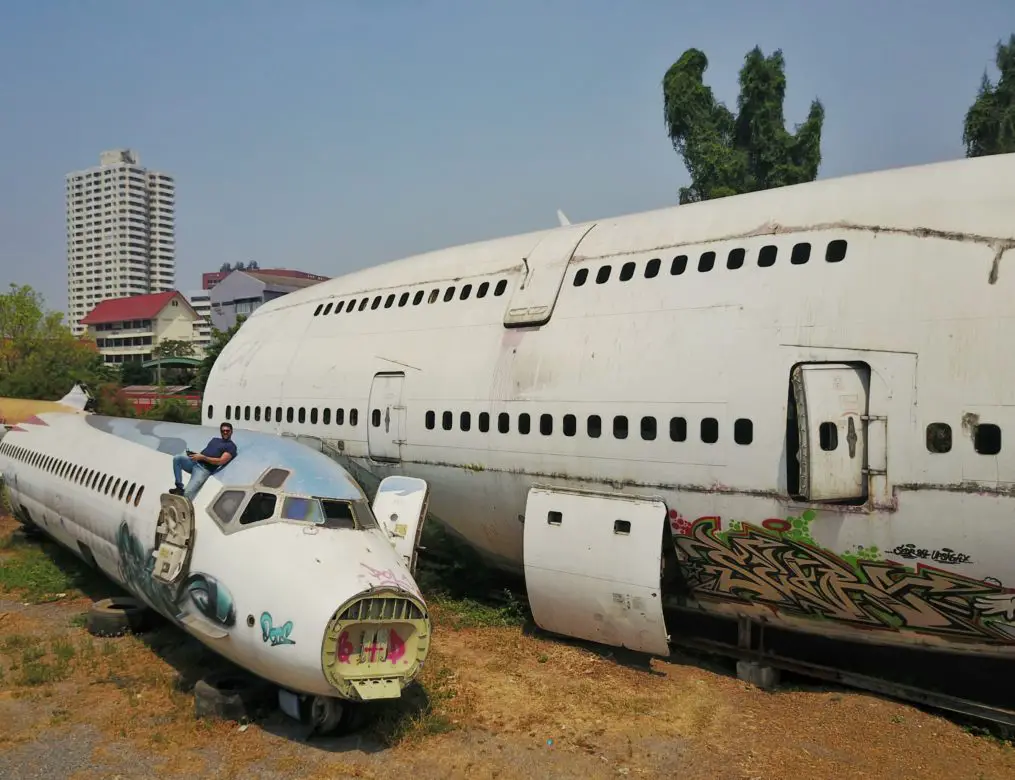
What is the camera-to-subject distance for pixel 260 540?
34.2 feet

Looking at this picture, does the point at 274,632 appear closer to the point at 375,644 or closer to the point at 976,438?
the point at 375,644

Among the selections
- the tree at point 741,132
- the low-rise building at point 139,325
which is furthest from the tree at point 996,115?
the low-rise building at point 139,325

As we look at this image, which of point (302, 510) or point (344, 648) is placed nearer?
point (344, 648)

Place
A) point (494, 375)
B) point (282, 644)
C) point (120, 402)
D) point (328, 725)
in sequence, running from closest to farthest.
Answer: point (282, 644) → point (328, 725) → point (494, 375) → point (120, 402)

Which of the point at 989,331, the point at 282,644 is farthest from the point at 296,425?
the point at 989,331

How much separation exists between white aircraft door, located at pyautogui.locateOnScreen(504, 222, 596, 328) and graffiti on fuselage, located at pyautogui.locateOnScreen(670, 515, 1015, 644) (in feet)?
15.5

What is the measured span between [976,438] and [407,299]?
1173 cm

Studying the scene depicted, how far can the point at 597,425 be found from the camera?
13.3 m

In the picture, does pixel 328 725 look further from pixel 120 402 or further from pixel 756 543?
pixel 120 402

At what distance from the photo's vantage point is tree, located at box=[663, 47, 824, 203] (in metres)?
46.4

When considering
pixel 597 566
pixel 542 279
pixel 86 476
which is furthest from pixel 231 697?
pixel 542 279

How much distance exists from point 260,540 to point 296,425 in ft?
31.5

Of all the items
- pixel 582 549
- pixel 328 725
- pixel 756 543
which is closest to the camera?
pixel 328 725

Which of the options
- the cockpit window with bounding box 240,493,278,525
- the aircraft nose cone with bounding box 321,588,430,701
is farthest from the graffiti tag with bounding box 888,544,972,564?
the cockpit window with bounding box 240,493,278,525
